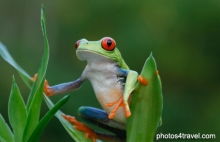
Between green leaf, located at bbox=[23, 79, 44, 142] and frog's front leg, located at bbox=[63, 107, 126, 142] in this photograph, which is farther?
frog's front leg, located at bbox=[63, 107, 126, 142]

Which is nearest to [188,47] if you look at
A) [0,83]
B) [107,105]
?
[0,83]

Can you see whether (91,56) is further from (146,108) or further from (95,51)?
(146,108)

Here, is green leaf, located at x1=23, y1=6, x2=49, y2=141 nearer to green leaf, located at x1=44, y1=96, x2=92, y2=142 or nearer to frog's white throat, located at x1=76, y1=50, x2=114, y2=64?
green leaf, located at x1=44, y1=96, x2=92, y2=142

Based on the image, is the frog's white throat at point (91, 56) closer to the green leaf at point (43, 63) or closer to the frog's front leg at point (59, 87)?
the frog's front leg at point (59, 87)

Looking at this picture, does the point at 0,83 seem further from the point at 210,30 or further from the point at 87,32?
the point at 210,30

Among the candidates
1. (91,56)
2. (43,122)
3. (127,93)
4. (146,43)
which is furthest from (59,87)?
(146,43)

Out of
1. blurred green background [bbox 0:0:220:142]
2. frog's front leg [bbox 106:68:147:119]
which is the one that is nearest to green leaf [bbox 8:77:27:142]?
frog's front leg [bbox 106:68:147:119]
